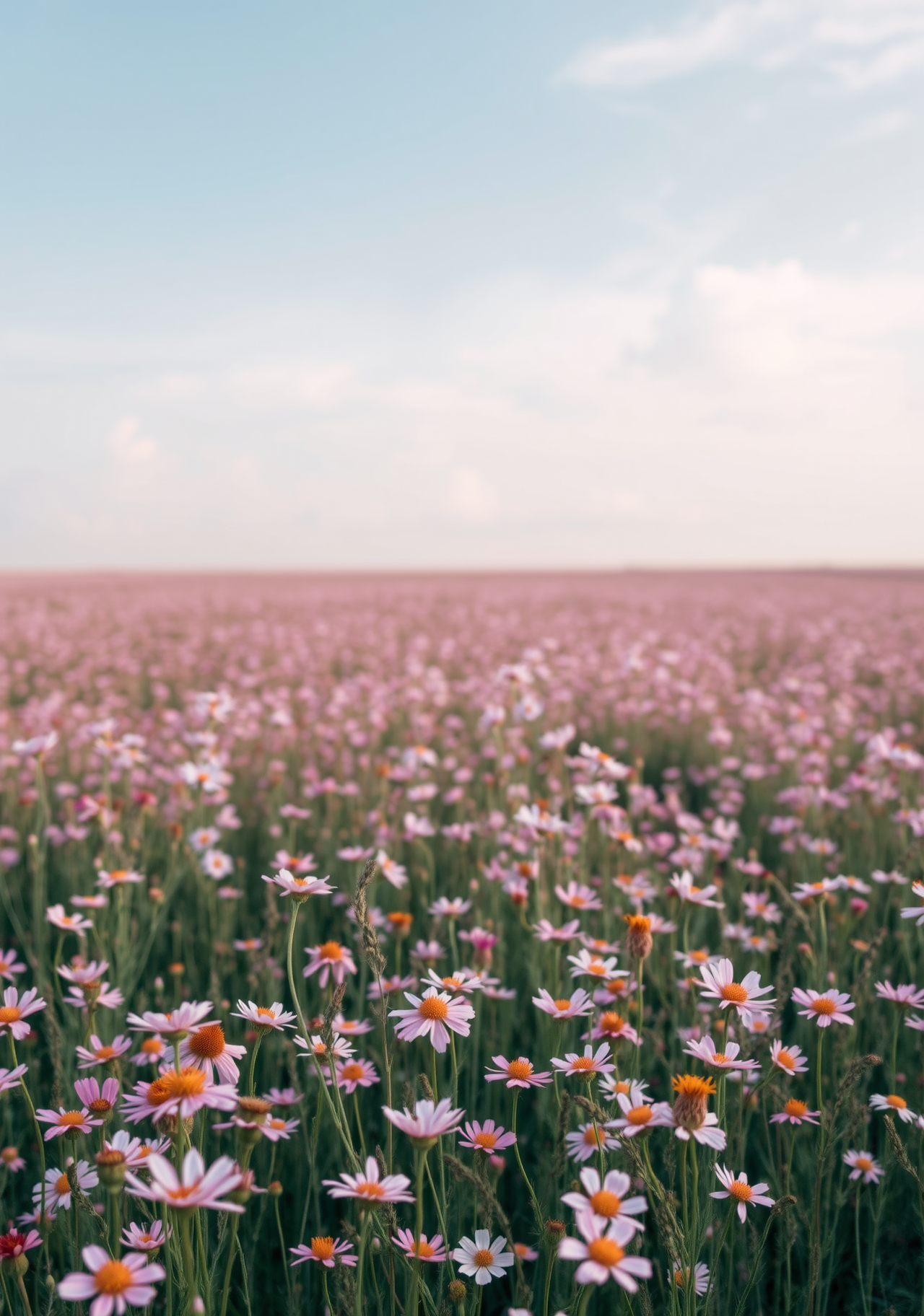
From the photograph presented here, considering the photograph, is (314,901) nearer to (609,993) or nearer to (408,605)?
(609,993)

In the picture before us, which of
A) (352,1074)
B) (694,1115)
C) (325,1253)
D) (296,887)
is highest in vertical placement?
(296,887)

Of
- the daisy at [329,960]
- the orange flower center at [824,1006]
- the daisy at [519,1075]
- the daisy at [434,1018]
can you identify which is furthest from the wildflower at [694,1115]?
the daisy at [329,960]

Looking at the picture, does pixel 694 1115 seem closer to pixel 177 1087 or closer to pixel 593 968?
pixel 593 968

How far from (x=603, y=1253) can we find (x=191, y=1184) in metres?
0.53

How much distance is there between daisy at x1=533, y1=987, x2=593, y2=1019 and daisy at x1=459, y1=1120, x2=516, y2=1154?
0.22m

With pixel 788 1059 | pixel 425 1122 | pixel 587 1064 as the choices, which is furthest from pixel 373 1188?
pixel 788 1059

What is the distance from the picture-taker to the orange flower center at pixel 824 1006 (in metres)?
1.61

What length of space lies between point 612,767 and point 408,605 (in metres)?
17.3

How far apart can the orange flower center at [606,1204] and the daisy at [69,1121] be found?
2.85 feet

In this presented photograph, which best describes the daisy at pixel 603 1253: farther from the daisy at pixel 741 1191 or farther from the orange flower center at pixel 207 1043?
the orange flower center at pixel 207 1043

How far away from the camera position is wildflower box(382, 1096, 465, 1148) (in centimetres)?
115

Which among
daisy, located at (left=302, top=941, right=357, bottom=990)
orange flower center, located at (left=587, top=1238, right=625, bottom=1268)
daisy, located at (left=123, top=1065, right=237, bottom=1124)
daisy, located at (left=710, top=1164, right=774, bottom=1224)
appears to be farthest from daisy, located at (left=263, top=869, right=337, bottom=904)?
daisy, located at (left=710, top=1164, right=774, bottom=1224)

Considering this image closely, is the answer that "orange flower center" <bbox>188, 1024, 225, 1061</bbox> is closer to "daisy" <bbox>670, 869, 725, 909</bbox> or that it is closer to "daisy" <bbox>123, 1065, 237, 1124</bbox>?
"daisy" <bbox>123, 1065, 237, 1124</bbox>

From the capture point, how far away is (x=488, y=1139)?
1530mm
